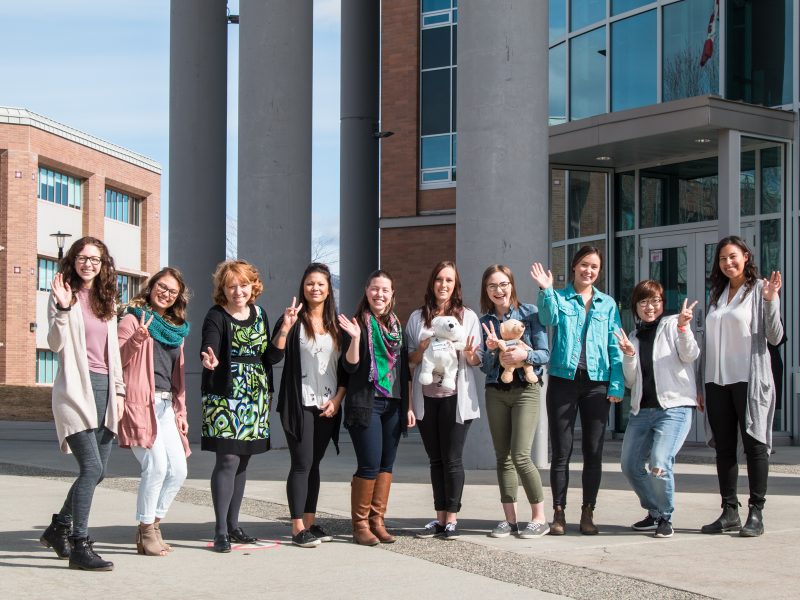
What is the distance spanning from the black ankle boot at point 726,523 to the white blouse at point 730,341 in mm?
888

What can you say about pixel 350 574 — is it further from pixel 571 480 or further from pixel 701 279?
pixel 701 279

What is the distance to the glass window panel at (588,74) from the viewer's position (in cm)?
1861

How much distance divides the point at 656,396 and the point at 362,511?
2.21 m

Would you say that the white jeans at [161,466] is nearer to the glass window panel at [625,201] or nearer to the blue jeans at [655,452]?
the blue jeans at [655,452]

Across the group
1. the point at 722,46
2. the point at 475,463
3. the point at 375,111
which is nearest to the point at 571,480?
the point at 475,463

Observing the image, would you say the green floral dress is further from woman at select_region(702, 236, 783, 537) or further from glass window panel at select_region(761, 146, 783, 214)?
glass window panel at select_region(761, 146, 783, 214)

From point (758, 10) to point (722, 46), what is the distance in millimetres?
695

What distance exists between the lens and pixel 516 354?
25.4ft

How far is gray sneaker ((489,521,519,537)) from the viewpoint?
7.87 meters

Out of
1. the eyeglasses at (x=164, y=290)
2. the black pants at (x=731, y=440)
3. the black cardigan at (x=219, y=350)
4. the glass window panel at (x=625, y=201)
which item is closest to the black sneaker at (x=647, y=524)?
the black pants at (x=731, y=440)

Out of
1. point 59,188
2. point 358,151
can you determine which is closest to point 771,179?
point 358,151

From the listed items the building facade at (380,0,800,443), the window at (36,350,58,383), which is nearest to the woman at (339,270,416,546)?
the building facade at (380,0,800,443)

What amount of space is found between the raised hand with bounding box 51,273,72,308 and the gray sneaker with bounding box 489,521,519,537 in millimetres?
3203

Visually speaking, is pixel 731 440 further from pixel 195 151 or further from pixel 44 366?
pixel 44 366
